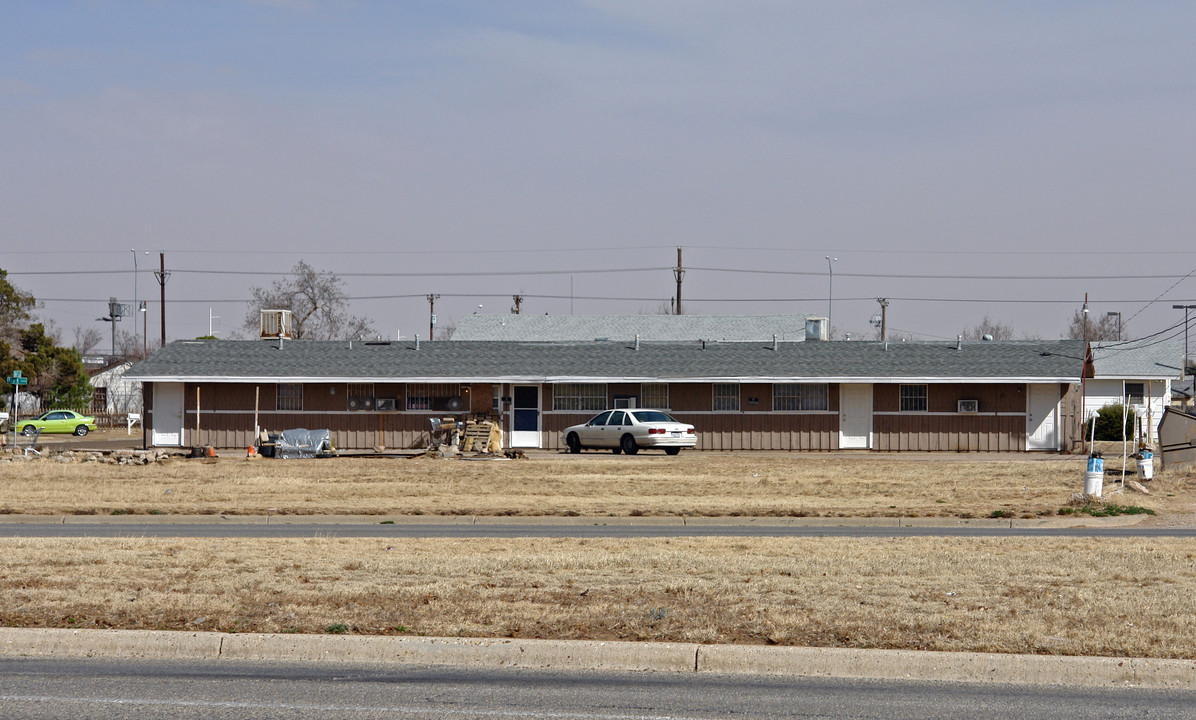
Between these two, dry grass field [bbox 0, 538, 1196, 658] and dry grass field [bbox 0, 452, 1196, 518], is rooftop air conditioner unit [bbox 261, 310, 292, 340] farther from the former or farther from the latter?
dry grass field [bbox 0, 538, 1196, 658]

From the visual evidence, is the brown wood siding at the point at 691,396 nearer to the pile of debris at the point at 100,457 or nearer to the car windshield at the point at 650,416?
the car windshield at the point at 650,416

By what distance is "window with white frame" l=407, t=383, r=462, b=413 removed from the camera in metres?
39.0

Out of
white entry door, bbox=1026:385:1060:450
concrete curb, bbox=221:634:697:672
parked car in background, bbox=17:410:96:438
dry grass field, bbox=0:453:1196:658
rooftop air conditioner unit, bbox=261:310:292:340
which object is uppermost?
rooftop air conditioner unit, bbox=261:310:292:340

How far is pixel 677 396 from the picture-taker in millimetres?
38812

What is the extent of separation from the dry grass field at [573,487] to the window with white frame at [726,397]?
5786 mm

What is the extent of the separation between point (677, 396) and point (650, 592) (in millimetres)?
29017

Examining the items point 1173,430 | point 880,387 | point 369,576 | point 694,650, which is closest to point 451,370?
point 880,387

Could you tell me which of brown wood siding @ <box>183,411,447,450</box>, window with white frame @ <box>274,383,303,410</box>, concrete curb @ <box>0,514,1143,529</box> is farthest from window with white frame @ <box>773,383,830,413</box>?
concrete curb @ <box>0,514,1143,529</box>

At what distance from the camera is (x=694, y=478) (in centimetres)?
2592

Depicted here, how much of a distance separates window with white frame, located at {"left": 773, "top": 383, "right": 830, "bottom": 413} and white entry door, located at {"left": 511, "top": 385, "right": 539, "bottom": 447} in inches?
304

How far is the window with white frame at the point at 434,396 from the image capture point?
39.0 metres

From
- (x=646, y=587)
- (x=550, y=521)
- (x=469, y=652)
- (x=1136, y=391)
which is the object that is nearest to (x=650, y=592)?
(x=646, y=587)

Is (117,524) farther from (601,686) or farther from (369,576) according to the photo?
(601,686)

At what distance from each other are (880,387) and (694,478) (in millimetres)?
14349
